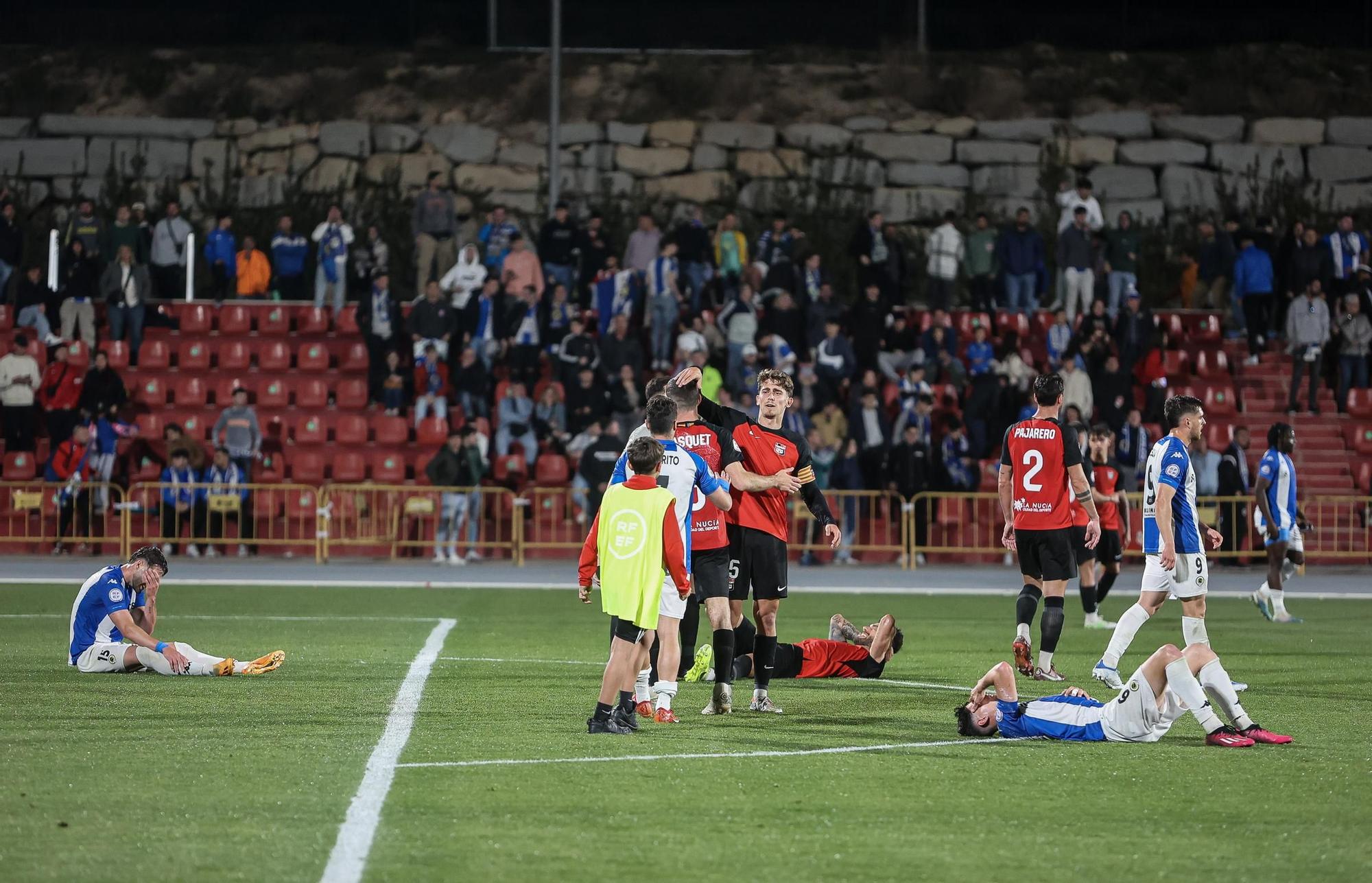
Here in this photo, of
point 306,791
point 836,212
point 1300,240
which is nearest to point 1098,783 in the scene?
point 306,791

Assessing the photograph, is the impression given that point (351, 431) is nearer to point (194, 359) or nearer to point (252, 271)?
point (194, 359)

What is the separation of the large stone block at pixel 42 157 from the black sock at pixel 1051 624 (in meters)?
26.1

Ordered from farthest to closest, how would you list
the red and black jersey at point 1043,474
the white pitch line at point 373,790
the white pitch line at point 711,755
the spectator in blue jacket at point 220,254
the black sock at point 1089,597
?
the spectator in blue jacket at point 220,254
the black sock at point 1089,597
the red and black jersey at point 1043,474
the white pitch line at point 711,755
the white pitch line at point 373,790

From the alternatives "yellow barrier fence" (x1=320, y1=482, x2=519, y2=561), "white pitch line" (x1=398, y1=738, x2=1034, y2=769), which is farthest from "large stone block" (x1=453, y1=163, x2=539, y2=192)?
"white pitch line" (x1=398, y1=738, x2=1034, y2=769)

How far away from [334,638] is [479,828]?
813cm

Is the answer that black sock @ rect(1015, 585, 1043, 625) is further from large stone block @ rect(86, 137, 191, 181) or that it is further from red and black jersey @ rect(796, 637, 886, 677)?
large stone block @ rect(86, 137, 191, 181)

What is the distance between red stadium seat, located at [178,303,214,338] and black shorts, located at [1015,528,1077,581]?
19.6 meters

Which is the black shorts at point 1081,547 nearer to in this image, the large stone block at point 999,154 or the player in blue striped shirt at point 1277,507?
the player in blue striped shirt at point 1277,507

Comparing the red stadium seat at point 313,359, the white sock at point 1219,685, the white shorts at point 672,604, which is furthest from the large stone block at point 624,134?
the white sock at point 1219,685

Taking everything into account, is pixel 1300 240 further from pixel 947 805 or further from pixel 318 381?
pixel 947 805

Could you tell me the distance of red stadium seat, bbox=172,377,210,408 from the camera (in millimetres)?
27141

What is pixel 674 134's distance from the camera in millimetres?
34031

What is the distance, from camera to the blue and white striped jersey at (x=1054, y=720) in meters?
9.28

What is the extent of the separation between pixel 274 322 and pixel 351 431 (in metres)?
3.69
